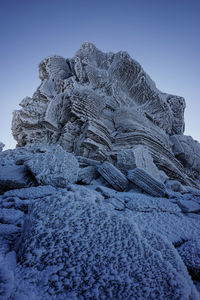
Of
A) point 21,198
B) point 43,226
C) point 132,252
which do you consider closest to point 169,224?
point 132,252

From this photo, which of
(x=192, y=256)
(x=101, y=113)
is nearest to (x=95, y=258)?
(x=192, y=256)

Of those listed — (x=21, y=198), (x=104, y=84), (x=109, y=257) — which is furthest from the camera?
(x=104, y=84)

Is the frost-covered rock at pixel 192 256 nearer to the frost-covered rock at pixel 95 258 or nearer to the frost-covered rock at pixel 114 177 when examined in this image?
the frost-covered rock at pixel 95 258

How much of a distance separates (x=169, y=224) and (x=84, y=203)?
84cm

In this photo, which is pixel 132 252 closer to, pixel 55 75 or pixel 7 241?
pixel 7 241

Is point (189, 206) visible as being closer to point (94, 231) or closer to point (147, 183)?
point (147, 183)

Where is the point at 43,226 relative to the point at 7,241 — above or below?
above

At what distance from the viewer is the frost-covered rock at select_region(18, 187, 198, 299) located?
590 mm

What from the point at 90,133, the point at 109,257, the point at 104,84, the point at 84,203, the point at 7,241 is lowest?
the point at 7,241

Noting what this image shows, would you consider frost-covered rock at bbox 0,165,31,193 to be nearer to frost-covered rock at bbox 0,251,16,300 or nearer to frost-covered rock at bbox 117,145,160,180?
frost-covered rock at bbox 0,251,16,300

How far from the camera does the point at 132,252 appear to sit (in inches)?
29.7

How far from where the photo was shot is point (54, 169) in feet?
5.55

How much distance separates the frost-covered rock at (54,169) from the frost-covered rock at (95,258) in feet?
2.19

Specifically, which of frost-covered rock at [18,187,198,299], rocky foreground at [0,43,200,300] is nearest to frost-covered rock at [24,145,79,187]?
rocky foreground at [0,43,200,300]
